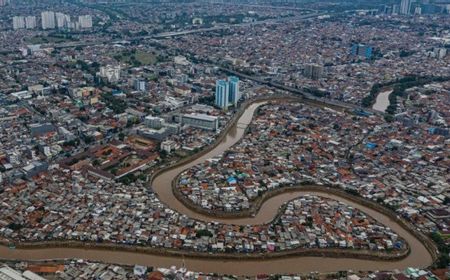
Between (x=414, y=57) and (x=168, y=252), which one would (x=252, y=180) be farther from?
(x=414, y=57)

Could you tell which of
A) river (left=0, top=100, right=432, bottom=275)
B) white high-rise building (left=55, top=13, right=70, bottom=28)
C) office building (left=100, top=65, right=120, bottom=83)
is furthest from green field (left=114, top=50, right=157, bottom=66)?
river (left=0, top=100, right=432, bottom=275)

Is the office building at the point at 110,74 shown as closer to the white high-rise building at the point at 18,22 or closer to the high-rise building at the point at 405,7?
the white high-rise building at the point at 18,22

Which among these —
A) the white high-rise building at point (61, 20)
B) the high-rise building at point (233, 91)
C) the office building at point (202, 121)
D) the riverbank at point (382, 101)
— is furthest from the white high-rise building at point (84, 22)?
the riverbank at point (382, 101)

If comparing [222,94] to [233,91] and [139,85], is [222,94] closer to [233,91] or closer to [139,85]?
[233,91]

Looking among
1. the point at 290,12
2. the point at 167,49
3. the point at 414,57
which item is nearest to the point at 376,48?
the point at 414,57

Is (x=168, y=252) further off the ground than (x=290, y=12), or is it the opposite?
(x=290, y=12)

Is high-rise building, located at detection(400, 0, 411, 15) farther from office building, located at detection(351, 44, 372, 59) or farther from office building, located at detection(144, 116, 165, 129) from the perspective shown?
office building, located at detection(144, 116, 165, 129)

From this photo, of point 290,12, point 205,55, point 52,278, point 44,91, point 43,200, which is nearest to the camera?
point 52,278

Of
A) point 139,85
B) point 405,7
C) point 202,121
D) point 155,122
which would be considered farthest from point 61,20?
point 405,7
